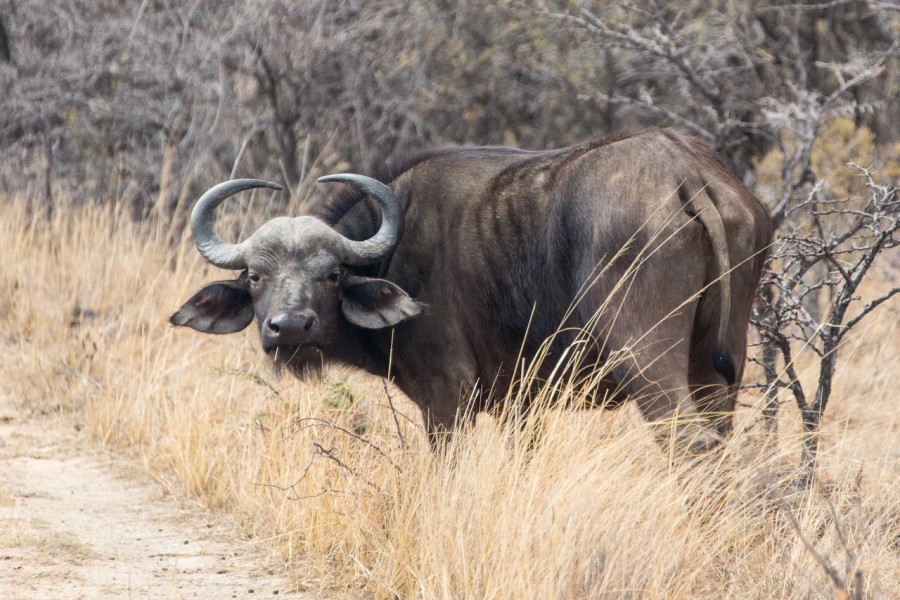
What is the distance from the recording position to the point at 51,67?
10.5 m

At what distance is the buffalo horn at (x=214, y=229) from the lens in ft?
14.9

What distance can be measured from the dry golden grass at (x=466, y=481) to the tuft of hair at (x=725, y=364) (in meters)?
0.25

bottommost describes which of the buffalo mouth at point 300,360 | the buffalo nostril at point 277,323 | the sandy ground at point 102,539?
the sandy ground at point 102,539

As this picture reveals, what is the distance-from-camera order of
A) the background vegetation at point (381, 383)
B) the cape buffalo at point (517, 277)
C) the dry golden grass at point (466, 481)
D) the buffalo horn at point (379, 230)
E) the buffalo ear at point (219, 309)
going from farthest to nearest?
the buffalo ear at point (219, 309) < the buffalo horn at point (379, 230) < the cape buffalo at point (517, 277) < the background vegetation at point (381, 383) < the dry golden grass at point (466, 481)

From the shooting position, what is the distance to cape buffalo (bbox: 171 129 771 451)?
12.4 feet

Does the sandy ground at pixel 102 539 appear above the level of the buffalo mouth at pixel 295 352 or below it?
below

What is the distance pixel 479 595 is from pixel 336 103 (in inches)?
320

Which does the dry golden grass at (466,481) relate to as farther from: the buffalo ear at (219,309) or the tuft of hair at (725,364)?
the buffalo ear at (219,309)

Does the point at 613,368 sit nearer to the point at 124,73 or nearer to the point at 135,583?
the point at 135,583

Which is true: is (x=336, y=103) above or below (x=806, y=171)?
below

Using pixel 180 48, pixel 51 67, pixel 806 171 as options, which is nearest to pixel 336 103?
Answer: pixel 180 48

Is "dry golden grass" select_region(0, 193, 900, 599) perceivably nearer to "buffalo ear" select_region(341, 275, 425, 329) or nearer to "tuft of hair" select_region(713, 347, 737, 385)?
"tuft of hair" select_region(713, 347, 737, 385)

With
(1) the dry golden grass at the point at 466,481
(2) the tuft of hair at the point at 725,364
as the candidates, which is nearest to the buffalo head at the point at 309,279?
(1) the dry golden grass at the point at 466,481

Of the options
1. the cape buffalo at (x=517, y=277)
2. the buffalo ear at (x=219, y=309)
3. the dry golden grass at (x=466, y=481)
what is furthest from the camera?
the buffalo ear at (x=219, y=309)
